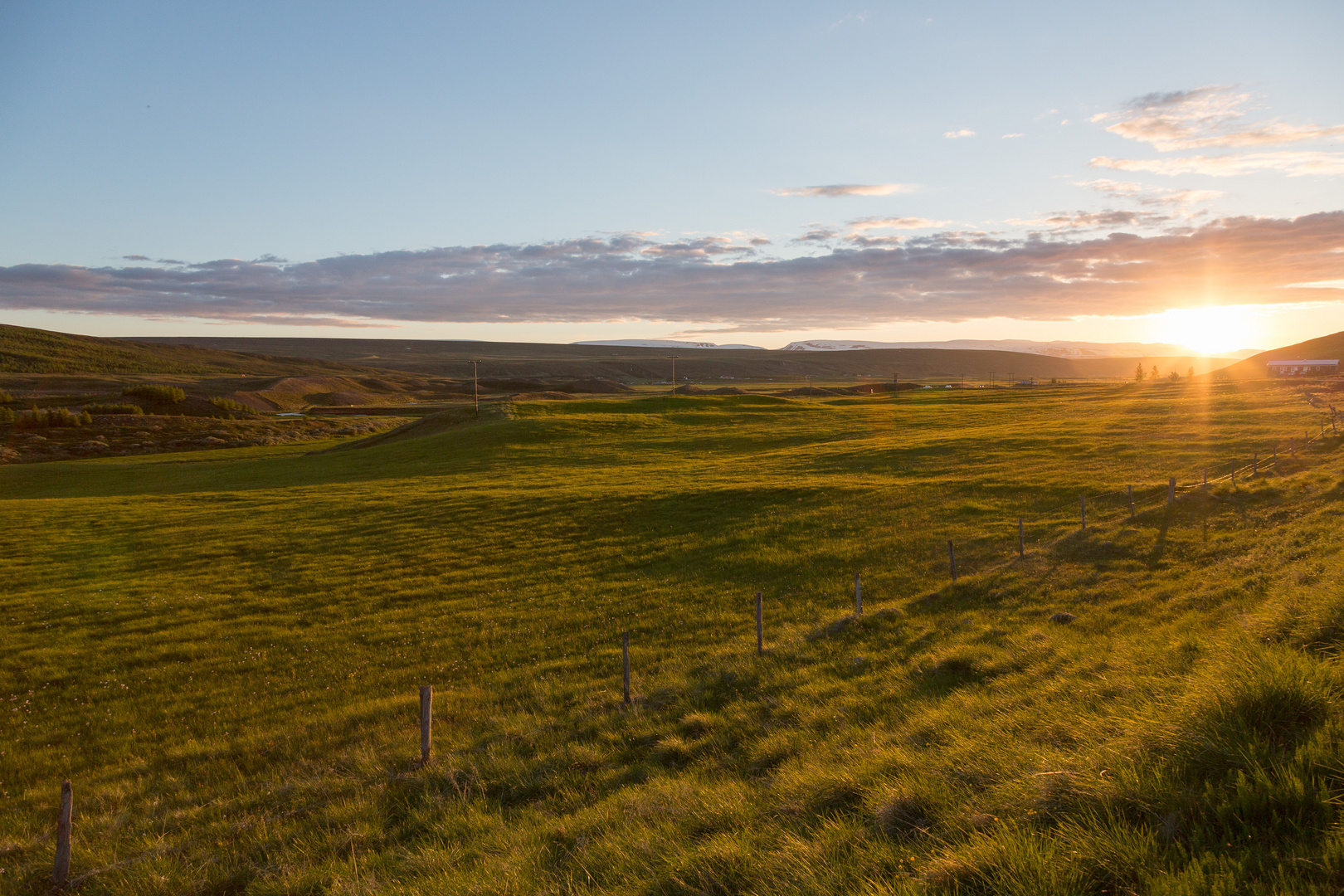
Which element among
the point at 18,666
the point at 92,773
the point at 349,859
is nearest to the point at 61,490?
the point at 18,666

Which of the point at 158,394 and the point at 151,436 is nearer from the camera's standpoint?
the point at 151,436

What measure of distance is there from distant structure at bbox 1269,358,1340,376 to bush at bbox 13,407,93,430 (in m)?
246

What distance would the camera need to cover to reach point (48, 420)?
8906cm

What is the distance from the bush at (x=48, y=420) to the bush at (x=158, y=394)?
2545cm

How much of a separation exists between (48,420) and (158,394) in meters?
30.8

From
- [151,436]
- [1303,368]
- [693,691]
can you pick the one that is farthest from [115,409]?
[1303,368]

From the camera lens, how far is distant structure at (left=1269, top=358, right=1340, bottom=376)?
167 m

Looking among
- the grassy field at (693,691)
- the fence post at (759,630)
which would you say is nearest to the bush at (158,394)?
the grassy field at (693,691)

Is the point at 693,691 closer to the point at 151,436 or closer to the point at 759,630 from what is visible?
the point at 759,630

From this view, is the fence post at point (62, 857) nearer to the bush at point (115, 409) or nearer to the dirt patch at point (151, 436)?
the dirt patch at point (151, 436)

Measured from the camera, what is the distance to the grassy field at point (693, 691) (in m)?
5.68

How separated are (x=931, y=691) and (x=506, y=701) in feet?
29.1

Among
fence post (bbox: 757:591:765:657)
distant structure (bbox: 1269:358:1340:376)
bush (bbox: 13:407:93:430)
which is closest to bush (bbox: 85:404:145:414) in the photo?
bush (bbox: 13:407:93:430)

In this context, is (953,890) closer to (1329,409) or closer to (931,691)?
(931,691)
